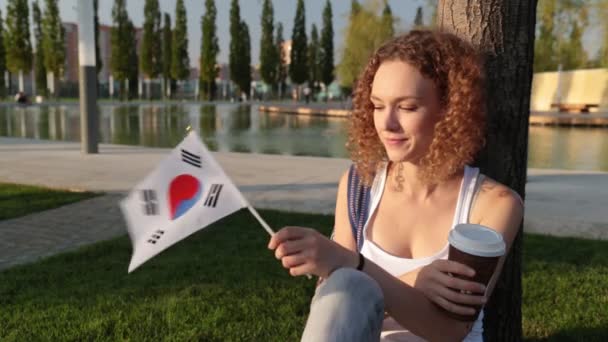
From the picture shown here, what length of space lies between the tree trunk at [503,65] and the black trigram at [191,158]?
1.18 metres

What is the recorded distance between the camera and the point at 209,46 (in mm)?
52062

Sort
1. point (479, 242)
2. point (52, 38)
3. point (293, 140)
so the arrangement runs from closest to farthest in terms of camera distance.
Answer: point (479, 242) → point (293, 140) → point (52, 38)

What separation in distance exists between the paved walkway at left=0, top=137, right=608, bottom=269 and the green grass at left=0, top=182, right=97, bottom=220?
0.59 ft

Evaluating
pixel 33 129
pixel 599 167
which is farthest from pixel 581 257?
pixel 33 129

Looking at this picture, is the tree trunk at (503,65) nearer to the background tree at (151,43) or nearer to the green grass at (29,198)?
the green grass at (29,198)

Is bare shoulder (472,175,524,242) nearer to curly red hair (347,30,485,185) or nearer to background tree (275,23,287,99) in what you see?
curly red hair (347,30,485,185)

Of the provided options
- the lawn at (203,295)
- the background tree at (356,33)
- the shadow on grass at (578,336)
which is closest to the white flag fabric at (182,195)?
the lawn at (203,295)

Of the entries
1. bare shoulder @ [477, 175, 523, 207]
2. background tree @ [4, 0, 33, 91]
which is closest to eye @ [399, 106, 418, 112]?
bare shoulder @ [477, 175, 523, 207]

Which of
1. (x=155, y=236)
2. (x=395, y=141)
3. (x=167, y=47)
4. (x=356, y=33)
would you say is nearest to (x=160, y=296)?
(x=155, y=236)

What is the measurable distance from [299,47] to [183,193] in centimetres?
5267

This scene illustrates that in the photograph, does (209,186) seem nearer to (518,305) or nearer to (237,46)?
(518,305)

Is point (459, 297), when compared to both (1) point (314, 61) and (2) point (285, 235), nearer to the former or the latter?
(2) point (285, 235)

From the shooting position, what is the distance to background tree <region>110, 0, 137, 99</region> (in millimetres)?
48562

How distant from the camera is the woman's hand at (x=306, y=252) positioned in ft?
4.23
